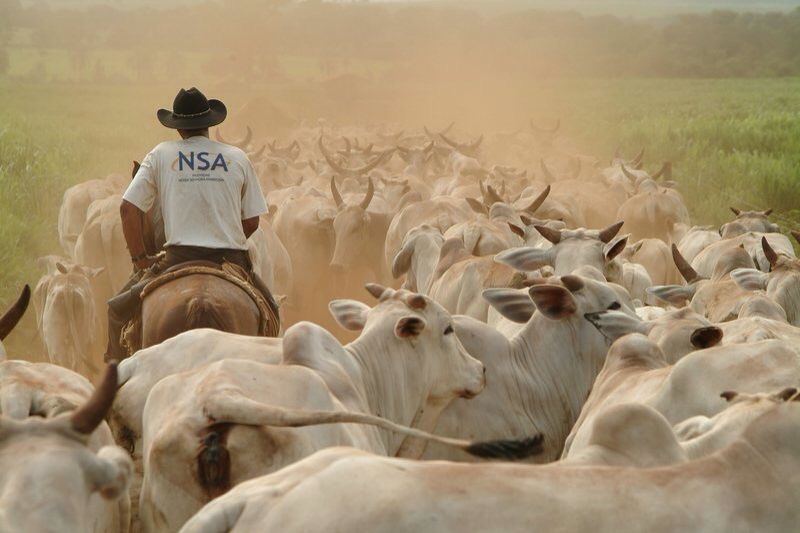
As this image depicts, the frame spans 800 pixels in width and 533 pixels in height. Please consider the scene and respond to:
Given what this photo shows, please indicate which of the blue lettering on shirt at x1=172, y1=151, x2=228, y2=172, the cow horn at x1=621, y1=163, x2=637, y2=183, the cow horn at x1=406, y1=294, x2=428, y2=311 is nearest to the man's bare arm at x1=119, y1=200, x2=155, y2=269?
the blue lettering on shirt at x1=172, y1=151, x2=228, y2=172

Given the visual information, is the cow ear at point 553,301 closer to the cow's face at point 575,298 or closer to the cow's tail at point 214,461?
the cow's face at point 575,298

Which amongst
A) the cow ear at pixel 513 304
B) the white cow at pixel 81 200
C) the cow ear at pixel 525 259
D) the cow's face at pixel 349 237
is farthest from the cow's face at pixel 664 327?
the white cow at pixel 81 200

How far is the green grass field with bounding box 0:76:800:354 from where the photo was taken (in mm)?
19797

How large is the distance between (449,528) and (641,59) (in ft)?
271

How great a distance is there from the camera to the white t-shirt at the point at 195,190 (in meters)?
7.73

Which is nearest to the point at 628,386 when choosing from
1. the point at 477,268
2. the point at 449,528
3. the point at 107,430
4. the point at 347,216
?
the point at 107,430

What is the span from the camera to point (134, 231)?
7859mm

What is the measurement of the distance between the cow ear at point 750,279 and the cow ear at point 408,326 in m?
3.60

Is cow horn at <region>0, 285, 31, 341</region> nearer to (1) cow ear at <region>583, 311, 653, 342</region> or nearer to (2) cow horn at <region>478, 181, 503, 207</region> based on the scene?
(1) cow ear at <region>583, 311, 653, 342</region>

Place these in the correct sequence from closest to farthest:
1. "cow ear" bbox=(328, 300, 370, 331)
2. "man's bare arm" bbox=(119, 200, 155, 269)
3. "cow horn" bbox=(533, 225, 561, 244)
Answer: "cow ear" bbox=(328, 300, 370, 331) → "man's bare arm" bbox=(119, 200, 155, 269) → "cow horn" bbox=(533, 225, 561, 244)

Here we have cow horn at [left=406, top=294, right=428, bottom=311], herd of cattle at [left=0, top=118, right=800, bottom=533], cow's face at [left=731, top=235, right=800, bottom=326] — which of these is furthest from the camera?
cow's face at [left=731, top=235, right=800, bottom=326]

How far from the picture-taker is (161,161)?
7.80 m

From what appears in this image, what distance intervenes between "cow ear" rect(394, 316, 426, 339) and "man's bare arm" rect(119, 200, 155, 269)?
2275 mm

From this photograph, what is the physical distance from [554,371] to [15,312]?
9.79 ft
